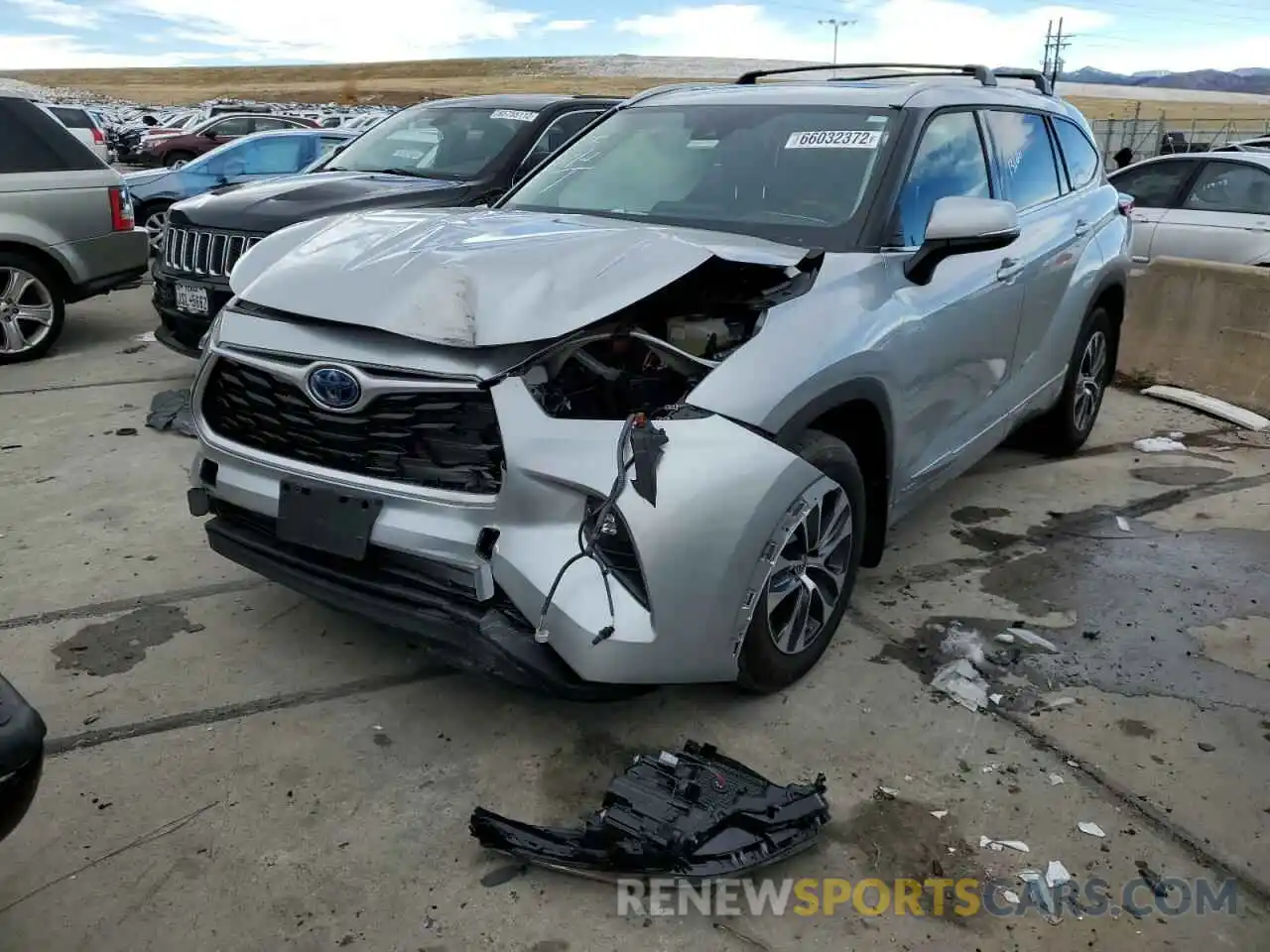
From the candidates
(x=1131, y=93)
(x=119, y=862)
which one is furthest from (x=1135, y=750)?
(x=1131, y=93)

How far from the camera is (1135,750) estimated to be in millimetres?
2977

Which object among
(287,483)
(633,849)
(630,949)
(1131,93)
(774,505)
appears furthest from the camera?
(1131,93)

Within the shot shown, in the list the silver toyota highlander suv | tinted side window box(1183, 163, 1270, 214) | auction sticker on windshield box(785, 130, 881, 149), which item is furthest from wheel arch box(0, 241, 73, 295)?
tinted side window box(1183, 163, 1270, 214)

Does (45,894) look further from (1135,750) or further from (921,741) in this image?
(1135,750)

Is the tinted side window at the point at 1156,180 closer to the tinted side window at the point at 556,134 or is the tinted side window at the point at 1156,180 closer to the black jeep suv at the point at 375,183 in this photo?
the tinted side window at the point at 556,134

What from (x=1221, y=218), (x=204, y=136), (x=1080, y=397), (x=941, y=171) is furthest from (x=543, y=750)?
(x=204, y=136)

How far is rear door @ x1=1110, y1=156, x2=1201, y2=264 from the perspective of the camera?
362 inches

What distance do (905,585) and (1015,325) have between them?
120cm

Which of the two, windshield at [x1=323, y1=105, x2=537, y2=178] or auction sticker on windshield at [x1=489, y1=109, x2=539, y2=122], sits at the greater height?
auction sticker on windshield at [x1=489, y1=109, x2=539, y2=122]

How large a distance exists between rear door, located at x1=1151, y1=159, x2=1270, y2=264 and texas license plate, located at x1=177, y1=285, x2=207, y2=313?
7315 millimetres

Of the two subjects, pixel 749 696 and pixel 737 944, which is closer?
pixel 737 944

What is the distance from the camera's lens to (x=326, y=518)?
284cm

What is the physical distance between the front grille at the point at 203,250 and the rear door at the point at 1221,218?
23.4 ft

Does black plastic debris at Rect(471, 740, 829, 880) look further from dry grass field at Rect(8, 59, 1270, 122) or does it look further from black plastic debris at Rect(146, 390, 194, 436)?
dry grass field at Rect(8, 59, 1270, 122)
